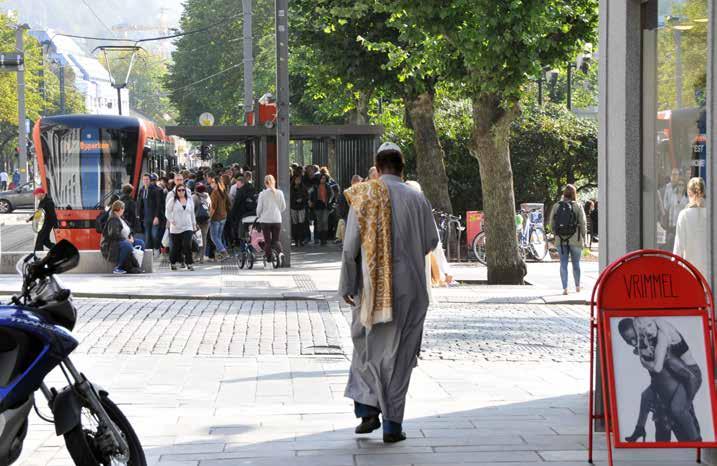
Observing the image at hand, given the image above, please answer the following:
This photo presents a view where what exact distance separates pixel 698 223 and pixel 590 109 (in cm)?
7857

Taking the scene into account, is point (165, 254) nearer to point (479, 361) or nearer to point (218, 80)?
point (479, 361)

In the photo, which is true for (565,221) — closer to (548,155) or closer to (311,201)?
(311,201)

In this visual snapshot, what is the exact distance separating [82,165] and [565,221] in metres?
12.1

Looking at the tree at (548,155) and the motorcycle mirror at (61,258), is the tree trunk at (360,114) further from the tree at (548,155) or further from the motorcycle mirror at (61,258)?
the motorcycle mirror at (61,258)

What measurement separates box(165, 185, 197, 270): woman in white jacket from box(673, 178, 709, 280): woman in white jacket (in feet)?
52.3

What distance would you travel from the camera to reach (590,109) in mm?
84188

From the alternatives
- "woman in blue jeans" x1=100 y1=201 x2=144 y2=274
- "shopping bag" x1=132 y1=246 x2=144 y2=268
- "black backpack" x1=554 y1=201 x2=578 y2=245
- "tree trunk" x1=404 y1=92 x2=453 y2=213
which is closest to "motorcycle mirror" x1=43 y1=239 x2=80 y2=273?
"black backpack" x1=554 y1=201 x2=578 y2=245

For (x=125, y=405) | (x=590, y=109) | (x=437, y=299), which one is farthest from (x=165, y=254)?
(x=590, y=109)

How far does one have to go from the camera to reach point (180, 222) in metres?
22.7

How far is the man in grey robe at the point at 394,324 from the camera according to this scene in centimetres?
753

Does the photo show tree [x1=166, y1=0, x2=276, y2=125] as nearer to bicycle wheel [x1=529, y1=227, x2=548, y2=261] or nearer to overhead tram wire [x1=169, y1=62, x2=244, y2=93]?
overhead tram wire [x1=169, y1=62, x2=244, y2=93]

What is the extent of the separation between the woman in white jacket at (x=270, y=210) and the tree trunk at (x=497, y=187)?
349 cm

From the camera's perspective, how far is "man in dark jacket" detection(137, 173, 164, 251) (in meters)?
25.6

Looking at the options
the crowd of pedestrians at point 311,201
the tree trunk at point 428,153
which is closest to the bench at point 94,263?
the crowd of pedestrians at point 311,201
